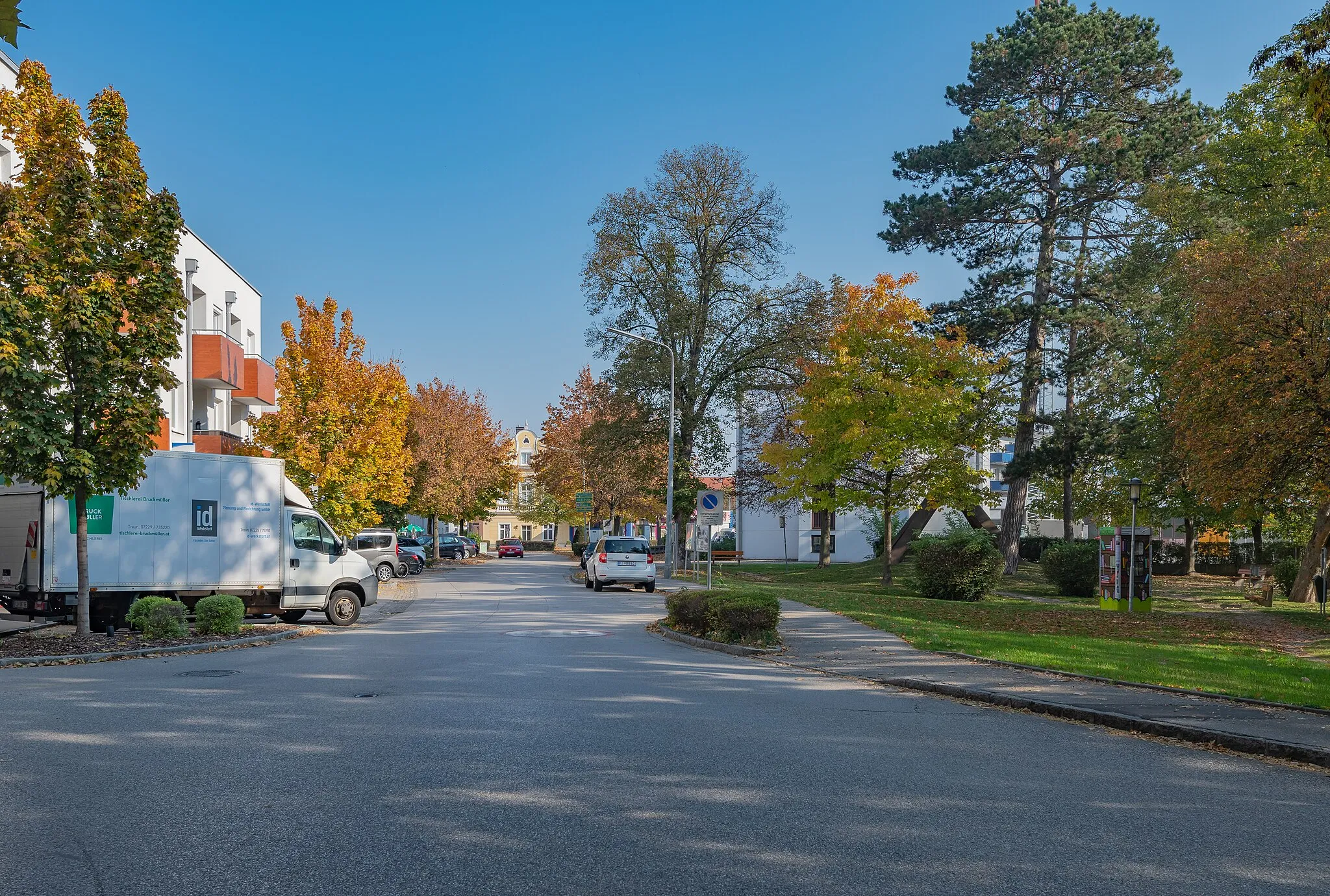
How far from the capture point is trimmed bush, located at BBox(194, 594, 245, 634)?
55.7 feet

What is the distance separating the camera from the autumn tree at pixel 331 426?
31.6 meters

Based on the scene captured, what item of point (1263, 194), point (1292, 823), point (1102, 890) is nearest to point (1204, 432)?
point (1263, 194)

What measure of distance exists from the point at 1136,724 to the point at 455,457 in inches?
1920

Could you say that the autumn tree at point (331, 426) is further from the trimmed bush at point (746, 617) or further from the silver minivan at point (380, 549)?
the trimmed bush at point (746, 617)

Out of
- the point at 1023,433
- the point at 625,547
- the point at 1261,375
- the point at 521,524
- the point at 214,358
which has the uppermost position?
the point at 214,358

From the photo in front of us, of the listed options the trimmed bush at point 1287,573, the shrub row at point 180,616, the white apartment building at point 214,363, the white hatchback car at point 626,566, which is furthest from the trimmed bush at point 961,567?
the white apartment building at point 214,363

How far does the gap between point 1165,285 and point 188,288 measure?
29042mm

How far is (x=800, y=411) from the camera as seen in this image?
35.8 meters

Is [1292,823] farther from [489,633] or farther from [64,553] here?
[64,553]

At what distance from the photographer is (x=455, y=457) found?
183 ft

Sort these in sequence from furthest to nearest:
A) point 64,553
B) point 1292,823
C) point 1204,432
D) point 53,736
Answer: point 1204,432 → point 64,553 → point 53,736 → point 1292,823

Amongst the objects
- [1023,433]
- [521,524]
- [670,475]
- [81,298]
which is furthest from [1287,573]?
[521,524]

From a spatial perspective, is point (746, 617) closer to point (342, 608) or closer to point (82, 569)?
point (342, 608)

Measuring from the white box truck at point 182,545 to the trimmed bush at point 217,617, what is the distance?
170 centimetres
